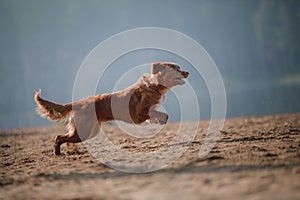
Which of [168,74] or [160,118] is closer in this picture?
[160,118]

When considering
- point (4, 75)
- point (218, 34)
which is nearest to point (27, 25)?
point (4, 75)

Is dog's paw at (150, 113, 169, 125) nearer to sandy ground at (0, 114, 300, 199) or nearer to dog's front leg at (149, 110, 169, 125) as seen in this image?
dog's front leg at (149, 110, 169, 125)

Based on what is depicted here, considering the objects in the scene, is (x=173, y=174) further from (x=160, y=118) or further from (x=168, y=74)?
(x=168, y=74)

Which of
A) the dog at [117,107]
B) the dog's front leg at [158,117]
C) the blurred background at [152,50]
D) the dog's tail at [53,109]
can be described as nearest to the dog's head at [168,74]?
the dog at [117,107]

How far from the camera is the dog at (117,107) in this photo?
28.0ft

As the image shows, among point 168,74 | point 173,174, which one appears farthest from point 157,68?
point 173,174

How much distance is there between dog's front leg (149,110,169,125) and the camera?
865 cm

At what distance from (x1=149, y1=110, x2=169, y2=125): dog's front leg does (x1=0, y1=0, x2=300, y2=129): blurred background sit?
3.58m

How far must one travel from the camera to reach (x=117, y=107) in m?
8.64

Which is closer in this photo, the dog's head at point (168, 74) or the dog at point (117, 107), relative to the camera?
the dog at point (117, 107)

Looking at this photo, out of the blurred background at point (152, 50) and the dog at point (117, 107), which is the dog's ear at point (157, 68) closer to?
the dog at point (117, 107)

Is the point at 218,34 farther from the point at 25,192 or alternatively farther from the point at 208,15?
the point at 25,192

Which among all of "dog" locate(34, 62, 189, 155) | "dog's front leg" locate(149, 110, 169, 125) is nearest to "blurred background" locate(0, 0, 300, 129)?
"dog" locate(34, 62, 189, 155)

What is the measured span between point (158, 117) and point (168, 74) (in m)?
1.07
